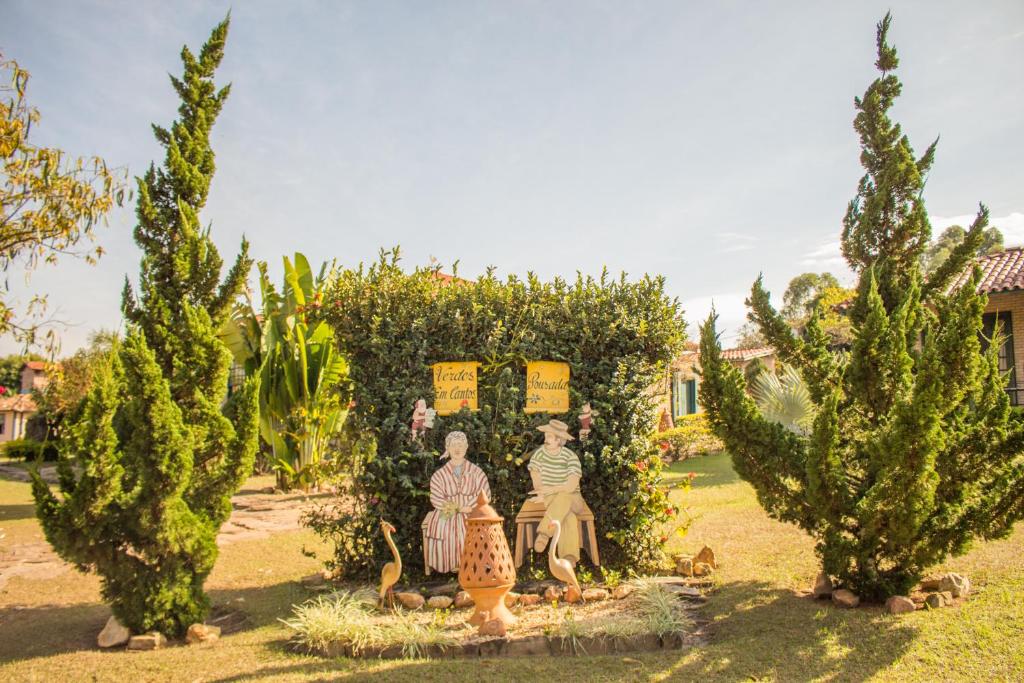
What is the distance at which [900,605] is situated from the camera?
17.1 feet

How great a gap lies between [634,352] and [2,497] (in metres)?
13.6

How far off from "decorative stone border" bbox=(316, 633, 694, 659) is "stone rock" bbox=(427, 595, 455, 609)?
1.05m

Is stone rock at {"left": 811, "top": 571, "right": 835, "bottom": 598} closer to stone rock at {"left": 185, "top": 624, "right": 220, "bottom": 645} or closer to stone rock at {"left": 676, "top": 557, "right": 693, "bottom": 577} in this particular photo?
stone rock at {"left": 676, "top": 557, "right": 693, "bottom": 577}

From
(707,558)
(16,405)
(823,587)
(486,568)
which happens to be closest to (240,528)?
(486,568)

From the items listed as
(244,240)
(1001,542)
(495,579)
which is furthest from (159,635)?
(1001,542)

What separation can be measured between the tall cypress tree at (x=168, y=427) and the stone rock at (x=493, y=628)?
2274 mm

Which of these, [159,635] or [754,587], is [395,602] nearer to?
[159,635]

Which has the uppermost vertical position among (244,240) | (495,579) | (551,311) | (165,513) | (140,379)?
(244,240)

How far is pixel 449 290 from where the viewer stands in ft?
23.5

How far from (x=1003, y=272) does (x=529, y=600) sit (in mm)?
14583

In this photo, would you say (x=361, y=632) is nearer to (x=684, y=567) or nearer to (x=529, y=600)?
(x=529, y=600)

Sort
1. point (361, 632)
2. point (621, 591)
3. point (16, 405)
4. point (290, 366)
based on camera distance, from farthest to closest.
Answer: point (16, 405), point (290, 366), point (621, 591), point (361, 632)

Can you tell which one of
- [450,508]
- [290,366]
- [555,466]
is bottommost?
[450,508]

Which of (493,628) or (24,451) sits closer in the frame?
(493,628)
